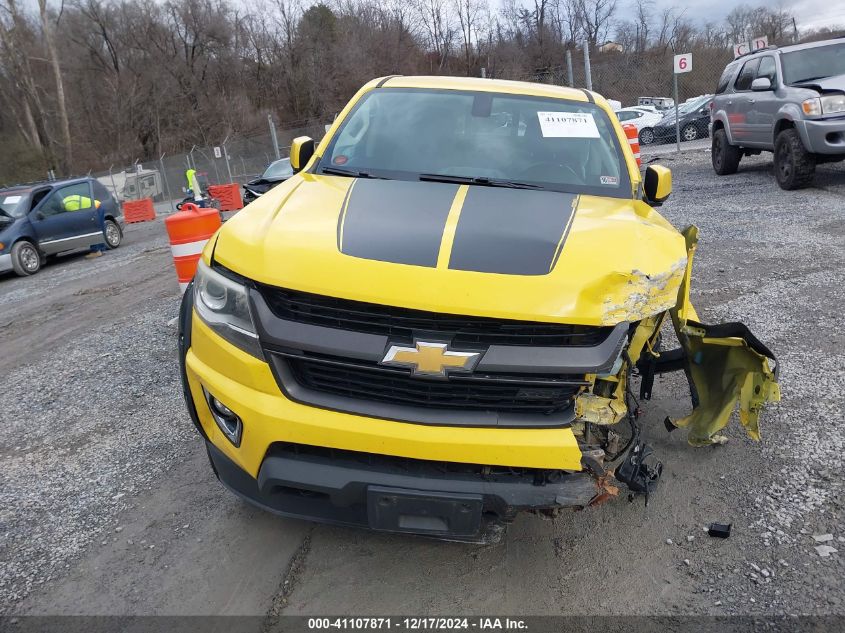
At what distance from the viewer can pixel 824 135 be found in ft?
29.0

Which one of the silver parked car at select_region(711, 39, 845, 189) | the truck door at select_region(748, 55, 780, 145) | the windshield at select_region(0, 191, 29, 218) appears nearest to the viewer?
the silver parked car at select_region(711, 39, 845, 189)

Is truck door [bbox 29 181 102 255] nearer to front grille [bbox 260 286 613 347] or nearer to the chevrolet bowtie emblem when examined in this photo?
front grille [bbox 260 286 613 347]

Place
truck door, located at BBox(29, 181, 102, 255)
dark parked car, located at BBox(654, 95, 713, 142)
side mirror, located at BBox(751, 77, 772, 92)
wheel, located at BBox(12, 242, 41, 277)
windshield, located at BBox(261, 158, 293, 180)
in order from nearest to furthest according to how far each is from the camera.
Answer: side mirror, located at BBox(751, 77, 772, 92)
wheel, located at BBox(12, 242, 41, 277)
truck door, located at BBox(29, 181, 102, 255)
windshield, located at BBox(261, 158, 293, 180)
dark parked car, located at BBox(654, 95, 713, 142)

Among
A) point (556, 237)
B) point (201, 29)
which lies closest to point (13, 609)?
point (556, 237)

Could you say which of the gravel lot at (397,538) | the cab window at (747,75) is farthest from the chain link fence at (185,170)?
the gravel lot at (397,538)

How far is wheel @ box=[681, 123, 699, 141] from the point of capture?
21223 mm

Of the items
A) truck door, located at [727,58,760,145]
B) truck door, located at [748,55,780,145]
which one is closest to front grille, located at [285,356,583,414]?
truck door, located at [748,55,780,145]

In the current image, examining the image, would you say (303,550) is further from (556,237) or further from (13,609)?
(556,237)

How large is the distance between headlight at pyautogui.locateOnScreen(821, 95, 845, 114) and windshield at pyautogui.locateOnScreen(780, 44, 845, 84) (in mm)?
1011

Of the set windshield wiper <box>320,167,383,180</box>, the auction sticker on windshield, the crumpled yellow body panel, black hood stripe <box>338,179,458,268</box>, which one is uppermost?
the auction sticker on windshield

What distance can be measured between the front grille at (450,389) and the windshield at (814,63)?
10.1m

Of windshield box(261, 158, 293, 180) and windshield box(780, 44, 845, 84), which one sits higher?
windshield box(780, 44, 845, 84)

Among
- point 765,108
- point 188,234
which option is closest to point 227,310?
point 188,234

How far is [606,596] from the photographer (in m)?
2.42
